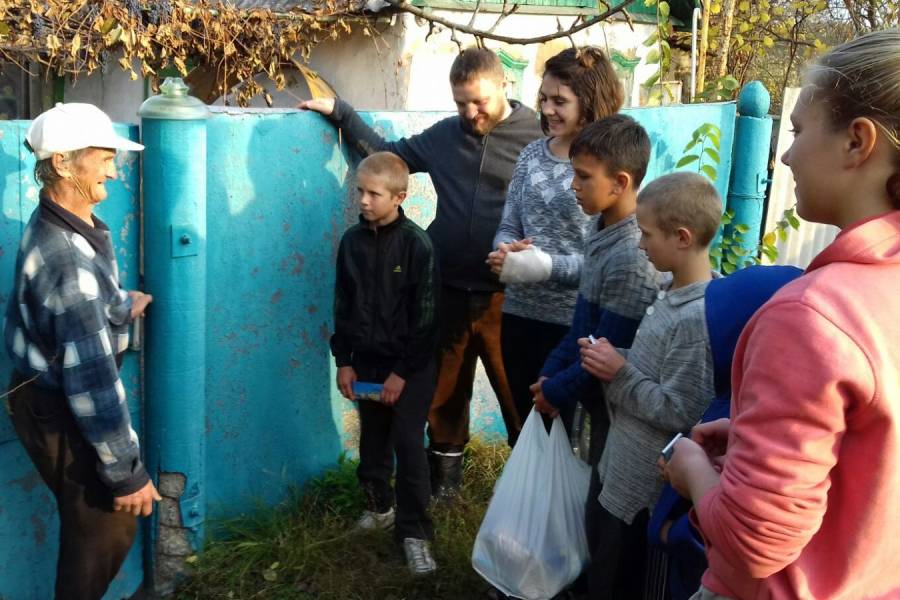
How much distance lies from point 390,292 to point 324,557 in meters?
1.02

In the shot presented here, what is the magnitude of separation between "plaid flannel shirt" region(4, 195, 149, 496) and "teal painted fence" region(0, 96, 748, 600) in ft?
1.60

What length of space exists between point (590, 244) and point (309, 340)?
4.32ft

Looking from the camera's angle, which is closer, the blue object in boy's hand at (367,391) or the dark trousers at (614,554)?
the dark trousers at (614,554)

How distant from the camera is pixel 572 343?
322 cm

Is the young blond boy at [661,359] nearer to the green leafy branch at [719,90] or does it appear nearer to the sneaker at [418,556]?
the sneaker at [418,556]

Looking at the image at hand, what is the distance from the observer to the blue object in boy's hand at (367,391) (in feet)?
11.9

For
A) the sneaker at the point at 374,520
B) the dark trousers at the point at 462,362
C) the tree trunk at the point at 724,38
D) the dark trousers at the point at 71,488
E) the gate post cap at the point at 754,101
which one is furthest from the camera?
the tree trunk at the point at 724,38

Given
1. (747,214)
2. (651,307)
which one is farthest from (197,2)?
(651,307)

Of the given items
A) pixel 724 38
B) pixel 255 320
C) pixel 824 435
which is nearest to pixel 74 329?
pixel 255 320

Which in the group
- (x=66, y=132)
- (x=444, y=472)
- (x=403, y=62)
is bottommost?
(x=444, y=472)

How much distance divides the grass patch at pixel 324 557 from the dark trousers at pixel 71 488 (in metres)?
0.62

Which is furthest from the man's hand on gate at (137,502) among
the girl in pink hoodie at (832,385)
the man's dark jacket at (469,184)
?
the girl in pink hoodie at (832,385)

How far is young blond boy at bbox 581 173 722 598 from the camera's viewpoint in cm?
255

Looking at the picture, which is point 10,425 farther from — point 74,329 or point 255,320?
point 255,320
